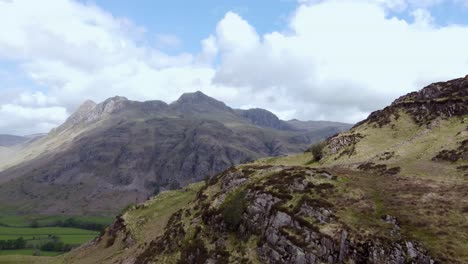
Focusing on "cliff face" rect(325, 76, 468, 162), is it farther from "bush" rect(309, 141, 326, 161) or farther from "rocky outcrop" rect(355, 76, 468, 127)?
"bush" rect(309, 141, 326, 161)

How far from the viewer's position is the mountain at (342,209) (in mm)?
47625

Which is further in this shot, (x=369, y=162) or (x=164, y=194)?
(x=164, y=194)

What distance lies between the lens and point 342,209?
5491 cm

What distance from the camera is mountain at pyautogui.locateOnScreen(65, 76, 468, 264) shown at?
156 feet

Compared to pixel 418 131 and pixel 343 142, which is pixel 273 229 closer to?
pixel 343 142

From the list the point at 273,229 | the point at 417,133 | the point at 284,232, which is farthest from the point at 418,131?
the point at 284,232

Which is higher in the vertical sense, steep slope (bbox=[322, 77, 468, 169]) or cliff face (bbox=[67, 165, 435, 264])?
steep slope (bbox=[322, 77, 468, 169])

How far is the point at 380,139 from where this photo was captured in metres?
92.6

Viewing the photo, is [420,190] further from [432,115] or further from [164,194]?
[164,194]

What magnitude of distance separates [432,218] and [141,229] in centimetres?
6274

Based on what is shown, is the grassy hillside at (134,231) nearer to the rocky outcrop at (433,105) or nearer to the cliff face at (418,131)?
the cliff face at (418,131)

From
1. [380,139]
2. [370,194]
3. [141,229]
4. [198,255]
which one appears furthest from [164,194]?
[370,194]

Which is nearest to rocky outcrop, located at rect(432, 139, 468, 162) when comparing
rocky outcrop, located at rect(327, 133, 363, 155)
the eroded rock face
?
the eroded rock face

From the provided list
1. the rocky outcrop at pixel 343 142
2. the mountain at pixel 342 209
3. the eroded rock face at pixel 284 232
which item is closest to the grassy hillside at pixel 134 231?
the mountain at pixel 342 209
